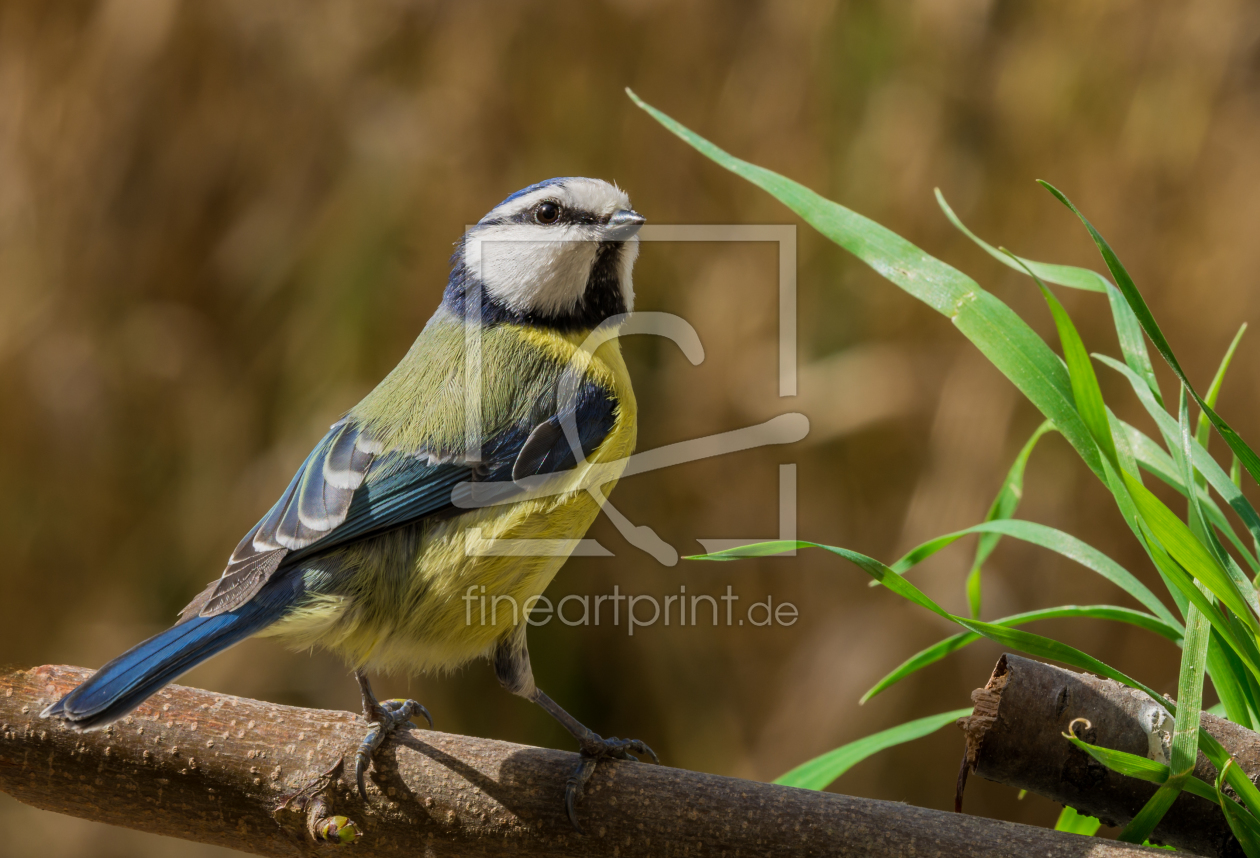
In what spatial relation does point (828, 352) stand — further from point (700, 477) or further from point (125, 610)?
point (125, 610)

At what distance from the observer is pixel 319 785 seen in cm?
99

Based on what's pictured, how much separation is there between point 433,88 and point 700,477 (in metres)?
1.04

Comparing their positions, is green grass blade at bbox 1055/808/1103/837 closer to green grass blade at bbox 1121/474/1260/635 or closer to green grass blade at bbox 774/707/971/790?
green grass blade at bbox 774/707/971/790

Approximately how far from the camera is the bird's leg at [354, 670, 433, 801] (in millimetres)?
1005

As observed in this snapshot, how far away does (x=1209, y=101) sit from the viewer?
2.03m

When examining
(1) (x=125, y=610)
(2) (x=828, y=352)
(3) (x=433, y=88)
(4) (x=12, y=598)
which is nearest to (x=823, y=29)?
(2) (x=828, y=352)

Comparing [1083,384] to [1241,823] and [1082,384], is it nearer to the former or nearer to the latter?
[1082,384]

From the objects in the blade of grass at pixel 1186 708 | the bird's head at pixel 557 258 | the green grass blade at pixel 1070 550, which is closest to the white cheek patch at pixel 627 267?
the bird's head at pixel 557 258

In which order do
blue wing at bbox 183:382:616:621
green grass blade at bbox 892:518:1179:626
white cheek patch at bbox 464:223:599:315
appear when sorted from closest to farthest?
1. green grass blade at bbox 892:518:1179:626
2. blue wing at bbox 183:382:616:621
3. white cheek patch at bbox 464:223:599:315

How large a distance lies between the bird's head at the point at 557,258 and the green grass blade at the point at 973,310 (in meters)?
0.44

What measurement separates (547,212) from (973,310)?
70cm

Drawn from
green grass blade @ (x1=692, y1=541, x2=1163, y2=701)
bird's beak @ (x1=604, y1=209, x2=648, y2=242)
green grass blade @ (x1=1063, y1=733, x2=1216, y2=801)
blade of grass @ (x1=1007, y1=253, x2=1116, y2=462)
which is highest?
bird's beak @ (x1=604, y1=209, x2=648, y2=242)

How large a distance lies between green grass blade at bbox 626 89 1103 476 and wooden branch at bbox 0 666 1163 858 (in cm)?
40
